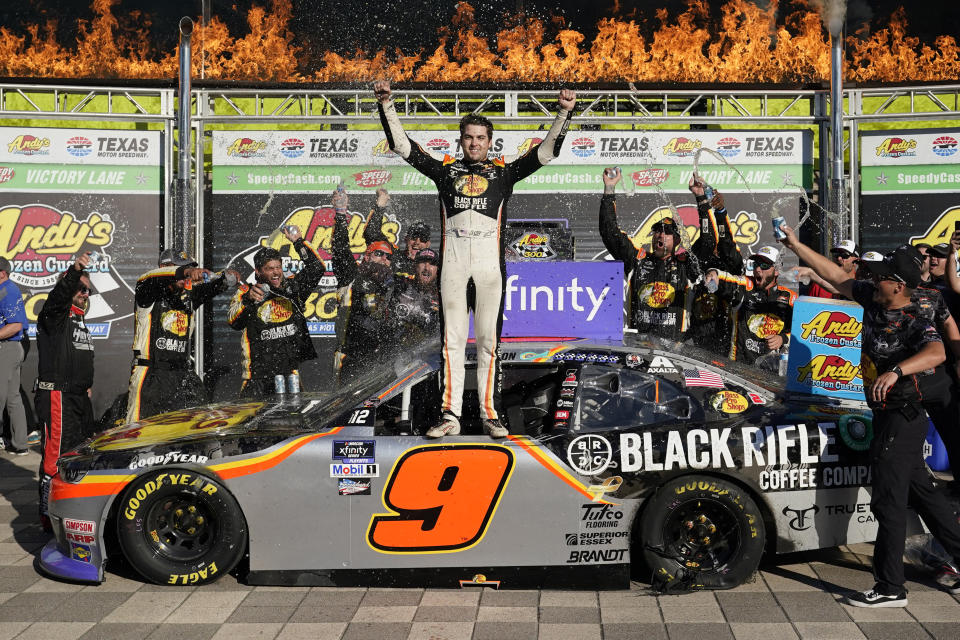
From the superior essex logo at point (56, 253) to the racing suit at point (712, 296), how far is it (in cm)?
630

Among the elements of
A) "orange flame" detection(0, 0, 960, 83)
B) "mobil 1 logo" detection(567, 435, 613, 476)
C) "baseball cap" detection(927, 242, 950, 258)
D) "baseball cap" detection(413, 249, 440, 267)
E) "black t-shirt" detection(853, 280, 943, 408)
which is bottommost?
"mobil 1 logo" detection(567, 435, 613, 476)

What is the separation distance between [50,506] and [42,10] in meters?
12.0

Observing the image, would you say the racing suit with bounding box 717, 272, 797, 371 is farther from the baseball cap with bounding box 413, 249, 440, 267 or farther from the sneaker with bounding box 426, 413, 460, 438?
the sneaker with bounding box 426, 413, 460, 438

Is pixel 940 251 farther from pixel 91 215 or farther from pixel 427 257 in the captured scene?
pixel 91 215

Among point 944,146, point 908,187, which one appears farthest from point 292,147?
point 944,146

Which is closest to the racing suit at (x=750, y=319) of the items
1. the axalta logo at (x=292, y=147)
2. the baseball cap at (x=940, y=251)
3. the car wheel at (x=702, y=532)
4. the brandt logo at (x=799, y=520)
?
the baseball cap at (x=940, y=251)

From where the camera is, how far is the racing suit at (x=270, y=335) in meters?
8.12

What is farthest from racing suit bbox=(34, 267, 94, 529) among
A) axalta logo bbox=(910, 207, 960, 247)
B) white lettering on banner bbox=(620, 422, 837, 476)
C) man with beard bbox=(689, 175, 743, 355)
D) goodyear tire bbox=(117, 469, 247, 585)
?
axalta logo bbox=(910, 207, 960, 247)

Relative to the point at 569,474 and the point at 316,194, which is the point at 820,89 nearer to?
the point at 316,194

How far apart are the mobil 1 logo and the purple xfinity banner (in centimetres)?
85

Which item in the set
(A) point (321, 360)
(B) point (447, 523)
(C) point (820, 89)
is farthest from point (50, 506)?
(C) point (820, 89)

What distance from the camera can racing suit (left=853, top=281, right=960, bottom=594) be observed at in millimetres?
4727

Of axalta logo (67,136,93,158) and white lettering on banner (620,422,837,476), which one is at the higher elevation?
axalta logo (67,136,93,158)

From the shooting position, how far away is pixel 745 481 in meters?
4.88
